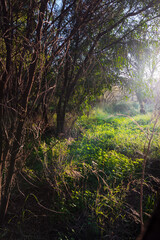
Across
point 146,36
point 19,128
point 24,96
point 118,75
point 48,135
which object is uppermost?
point 146,36

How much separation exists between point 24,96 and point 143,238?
163 centimetres

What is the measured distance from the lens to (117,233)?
1.94 metres

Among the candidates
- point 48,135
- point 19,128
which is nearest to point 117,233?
point 19,128

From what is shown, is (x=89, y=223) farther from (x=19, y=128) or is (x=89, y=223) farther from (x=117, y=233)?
(x=19, y=128)

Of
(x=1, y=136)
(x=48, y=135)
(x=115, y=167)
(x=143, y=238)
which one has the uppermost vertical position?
(x=143, y=238)

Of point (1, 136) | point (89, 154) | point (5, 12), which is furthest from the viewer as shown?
point (89, 154)

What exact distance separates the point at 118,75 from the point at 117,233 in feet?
15.7

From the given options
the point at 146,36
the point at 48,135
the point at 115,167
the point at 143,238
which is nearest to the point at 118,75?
the point at 146,36

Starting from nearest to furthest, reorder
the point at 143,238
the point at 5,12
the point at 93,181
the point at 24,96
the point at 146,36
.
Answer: the point at 143,238 → the point at 5,12 → the point at 24,96 → the point at 93,181 → the point at 146,36

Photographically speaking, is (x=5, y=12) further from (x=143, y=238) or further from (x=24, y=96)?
(x=143, y=238)

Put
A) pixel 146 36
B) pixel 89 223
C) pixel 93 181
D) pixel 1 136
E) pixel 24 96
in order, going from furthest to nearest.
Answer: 1. pixel 146 36
2. pixel 93 181
3. pixel 89 223
4. pixel 1 136
5. pixel 24 96

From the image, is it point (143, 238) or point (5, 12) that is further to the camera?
point (5, 12)

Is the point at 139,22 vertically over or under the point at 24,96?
over

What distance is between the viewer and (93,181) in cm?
290
